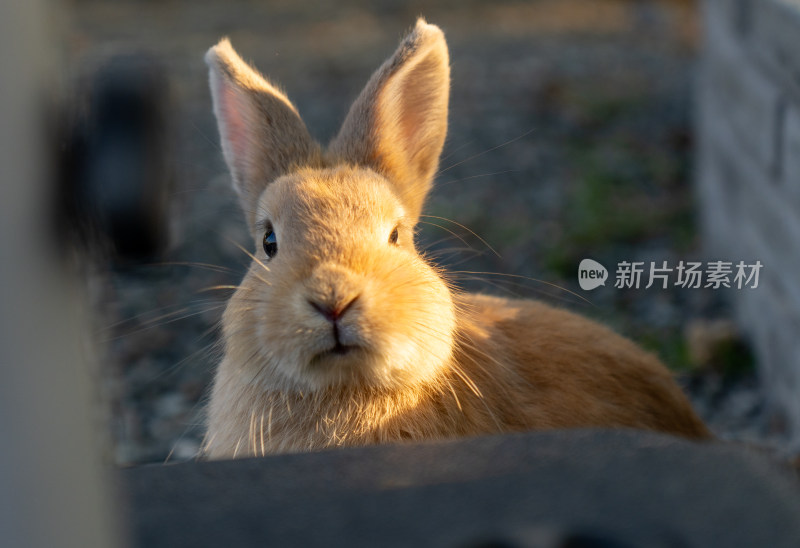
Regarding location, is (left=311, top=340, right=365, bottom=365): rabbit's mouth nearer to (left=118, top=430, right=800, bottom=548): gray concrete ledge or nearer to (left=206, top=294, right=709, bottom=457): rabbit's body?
(left=206, top=294, right=709, bottom=457): rabbit's body

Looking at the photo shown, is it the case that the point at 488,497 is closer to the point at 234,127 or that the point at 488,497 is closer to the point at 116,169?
the point at 116,169

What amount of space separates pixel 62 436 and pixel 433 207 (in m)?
5.18

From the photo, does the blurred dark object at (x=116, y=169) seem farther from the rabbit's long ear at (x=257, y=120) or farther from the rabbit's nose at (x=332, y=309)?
the rabbit's long ear at (x=257, y=120)

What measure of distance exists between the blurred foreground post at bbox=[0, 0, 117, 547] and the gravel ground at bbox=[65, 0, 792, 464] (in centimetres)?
19

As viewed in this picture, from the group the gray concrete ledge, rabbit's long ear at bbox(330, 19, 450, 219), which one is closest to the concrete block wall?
rabbit's long ear at bbox(330, 19, 450, 219)

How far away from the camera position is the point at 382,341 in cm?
207

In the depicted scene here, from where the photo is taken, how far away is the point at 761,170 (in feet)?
14.4

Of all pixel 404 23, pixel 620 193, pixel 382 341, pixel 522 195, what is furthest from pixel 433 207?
pixel 404 23

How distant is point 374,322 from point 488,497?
0.85 meters

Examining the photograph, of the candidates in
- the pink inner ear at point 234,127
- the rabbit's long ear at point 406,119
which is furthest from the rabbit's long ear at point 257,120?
the rabbit's long ear at point 406,119

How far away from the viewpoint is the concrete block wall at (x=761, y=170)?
379cm

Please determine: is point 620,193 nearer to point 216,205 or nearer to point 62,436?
point 216,205

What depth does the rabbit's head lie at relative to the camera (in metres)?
2.07

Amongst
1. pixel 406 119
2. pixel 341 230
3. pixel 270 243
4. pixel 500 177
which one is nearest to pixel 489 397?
pixel 341 230
